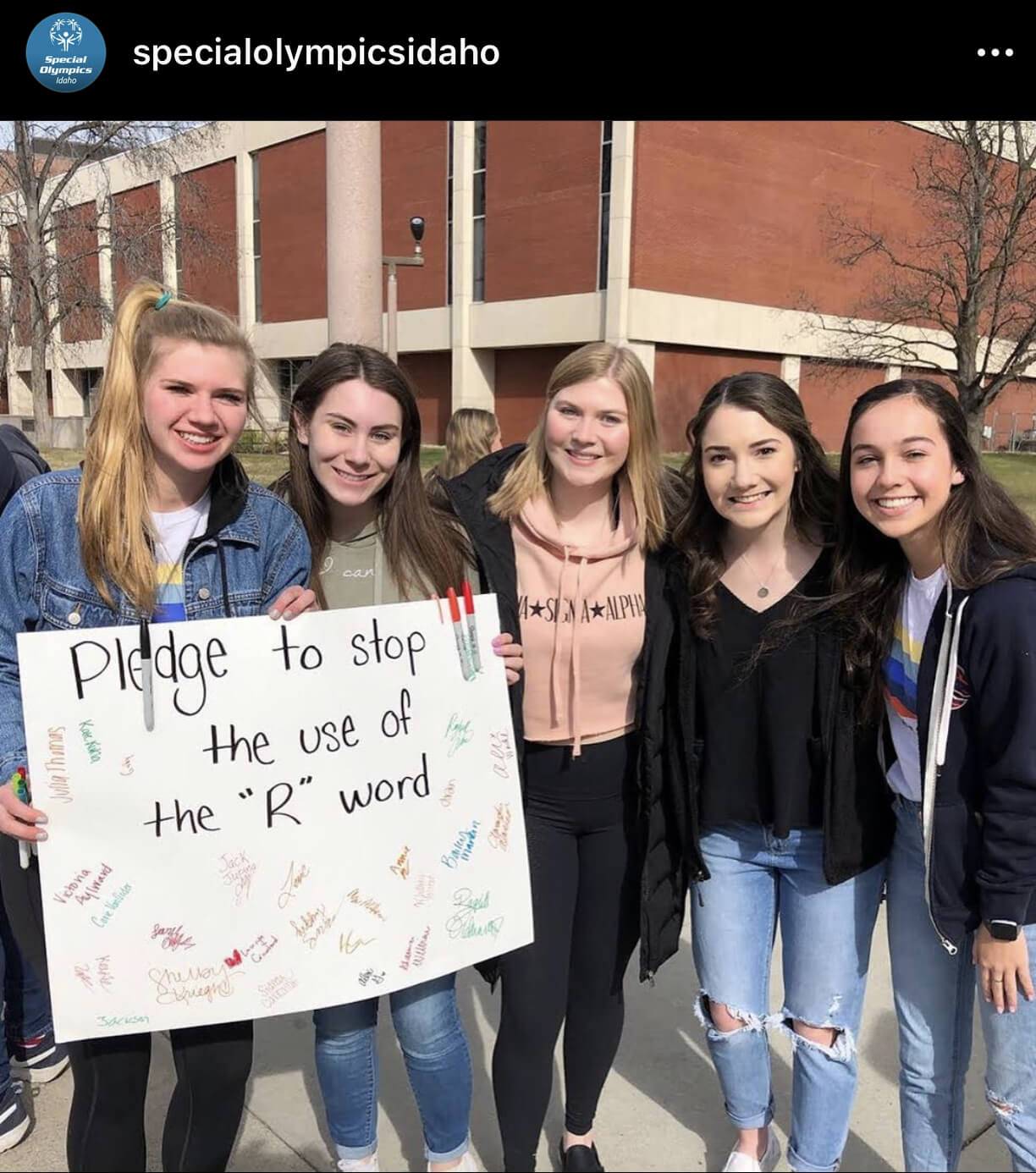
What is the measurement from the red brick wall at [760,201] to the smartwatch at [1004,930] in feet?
80.4

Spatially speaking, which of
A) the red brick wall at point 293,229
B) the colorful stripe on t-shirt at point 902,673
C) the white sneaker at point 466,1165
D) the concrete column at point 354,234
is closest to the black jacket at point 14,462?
the white sneaker at point 466,1165

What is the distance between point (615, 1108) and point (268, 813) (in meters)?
1.62

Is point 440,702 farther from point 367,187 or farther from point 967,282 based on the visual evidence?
point 967,282

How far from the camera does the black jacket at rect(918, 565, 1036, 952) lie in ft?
6.26

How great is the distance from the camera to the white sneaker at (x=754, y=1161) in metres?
2.54

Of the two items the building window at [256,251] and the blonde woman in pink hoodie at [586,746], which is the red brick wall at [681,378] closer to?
the building window at [256,251]

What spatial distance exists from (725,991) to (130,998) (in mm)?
1453

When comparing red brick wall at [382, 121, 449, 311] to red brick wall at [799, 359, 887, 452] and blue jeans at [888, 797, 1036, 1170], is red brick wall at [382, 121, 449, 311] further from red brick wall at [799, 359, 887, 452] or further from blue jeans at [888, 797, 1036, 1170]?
blue jeans at [888, 797, 1036, 1170]

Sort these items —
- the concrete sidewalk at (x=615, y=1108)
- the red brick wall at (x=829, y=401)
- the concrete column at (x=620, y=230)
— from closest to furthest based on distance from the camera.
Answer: the concrete sidewalk at (x=615, y=1108) → the concrete column at (x=620, y=230) → the red brick wall at (x=829, y=401)

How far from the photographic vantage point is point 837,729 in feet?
7.43

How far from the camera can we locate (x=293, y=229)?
33.2m

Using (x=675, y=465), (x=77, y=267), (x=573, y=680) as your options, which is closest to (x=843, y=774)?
(x=573, y=680)

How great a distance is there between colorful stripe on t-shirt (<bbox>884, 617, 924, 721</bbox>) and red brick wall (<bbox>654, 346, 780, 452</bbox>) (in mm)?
24052
